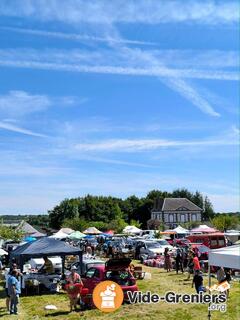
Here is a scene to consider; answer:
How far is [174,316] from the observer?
14445mm

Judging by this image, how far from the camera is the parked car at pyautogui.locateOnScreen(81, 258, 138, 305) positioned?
15.7 m

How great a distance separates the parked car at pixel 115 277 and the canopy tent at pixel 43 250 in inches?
149

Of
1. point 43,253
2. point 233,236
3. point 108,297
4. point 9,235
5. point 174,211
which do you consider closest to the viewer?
point 108,297

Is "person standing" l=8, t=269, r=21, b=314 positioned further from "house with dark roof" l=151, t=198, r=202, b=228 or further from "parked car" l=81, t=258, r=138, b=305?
"house with dark roof" l=151, t=198, r=202, b=228

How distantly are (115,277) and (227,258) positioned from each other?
535 cm

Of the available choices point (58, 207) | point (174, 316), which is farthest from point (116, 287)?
point (58, 207)

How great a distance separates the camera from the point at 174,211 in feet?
349

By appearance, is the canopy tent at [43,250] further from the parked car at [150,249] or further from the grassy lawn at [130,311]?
the parked car at [150,249]

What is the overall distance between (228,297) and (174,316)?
3.51 meters

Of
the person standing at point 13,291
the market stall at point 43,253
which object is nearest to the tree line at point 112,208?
the market stall at point 43,253

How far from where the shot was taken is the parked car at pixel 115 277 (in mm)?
15695

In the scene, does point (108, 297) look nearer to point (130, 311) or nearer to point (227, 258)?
point (130, 311)

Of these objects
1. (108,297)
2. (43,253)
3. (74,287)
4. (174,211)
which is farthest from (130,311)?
(174,211)

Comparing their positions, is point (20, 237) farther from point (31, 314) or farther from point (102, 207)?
point (102, 207)
